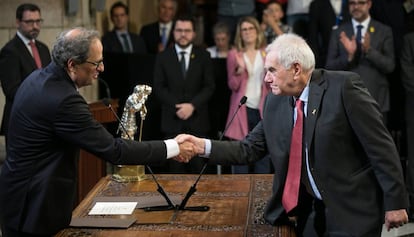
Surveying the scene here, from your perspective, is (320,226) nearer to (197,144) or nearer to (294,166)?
(294,166)

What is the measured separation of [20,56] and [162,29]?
215 centimetres

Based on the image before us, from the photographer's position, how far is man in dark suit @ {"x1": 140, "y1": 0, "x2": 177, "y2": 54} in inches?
300

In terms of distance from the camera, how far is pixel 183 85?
6441mm

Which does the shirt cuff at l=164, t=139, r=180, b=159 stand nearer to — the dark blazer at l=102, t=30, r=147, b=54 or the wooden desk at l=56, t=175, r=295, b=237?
the wooden desk at l=56, t=175, r=295, b=237

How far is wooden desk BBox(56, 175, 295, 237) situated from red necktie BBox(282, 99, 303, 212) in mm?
127

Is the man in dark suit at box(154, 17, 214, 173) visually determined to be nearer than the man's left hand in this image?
No

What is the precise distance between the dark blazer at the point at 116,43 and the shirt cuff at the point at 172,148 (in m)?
3.85

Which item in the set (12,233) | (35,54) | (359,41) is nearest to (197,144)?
(12,233)

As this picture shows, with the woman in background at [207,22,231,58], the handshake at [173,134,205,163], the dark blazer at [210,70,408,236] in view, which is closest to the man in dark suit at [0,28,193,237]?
the handshake at [173,134,205,163]

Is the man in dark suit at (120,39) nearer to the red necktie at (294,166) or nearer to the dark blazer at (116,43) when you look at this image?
the dark blazer at (116,43)

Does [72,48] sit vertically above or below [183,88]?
above

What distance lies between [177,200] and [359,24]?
3130 mm

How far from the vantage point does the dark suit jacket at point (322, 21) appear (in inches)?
269

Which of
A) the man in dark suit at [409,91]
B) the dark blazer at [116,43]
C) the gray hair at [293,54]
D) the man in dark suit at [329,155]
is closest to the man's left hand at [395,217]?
the man in dark suit at [329,155]
